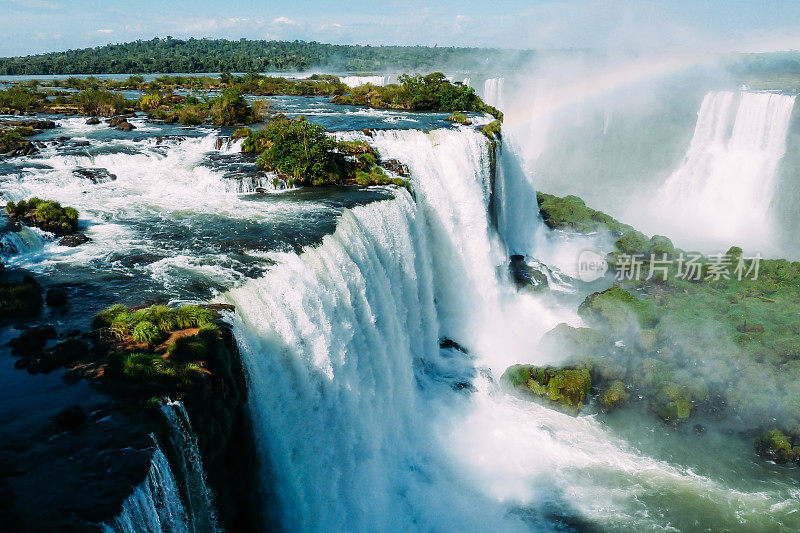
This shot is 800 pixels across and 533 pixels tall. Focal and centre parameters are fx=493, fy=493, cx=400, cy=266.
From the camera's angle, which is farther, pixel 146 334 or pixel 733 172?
pixel 733 172

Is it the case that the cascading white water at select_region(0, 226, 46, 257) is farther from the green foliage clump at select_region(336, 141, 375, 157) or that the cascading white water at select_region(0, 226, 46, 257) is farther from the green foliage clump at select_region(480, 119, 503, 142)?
the green foliage clump at select_region(480, 119, 503, 142)

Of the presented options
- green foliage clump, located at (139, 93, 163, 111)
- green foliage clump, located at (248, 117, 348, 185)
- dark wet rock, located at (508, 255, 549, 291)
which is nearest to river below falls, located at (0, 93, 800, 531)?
green foliage clump, located at (248, 117, 348, 185)

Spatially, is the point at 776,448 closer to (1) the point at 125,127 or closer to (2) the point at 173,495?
(2) the point at 173,495

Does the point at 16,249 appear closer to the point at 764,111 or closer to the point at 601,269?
the point at 601,269

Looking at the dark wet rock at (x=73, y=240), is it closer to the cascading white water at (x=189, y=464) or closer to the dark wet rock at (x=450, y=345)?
the cascading white water at (x=189, y=464)

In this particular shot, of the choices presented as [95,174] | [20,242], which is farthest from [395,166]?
[20,242]

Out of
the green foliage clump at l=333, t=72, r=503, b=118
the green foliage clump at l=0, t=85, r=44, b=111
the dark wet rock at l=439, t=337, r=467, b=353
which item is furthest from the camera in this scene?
the green foliage clump at l=333, t=72, r=503, b=118
